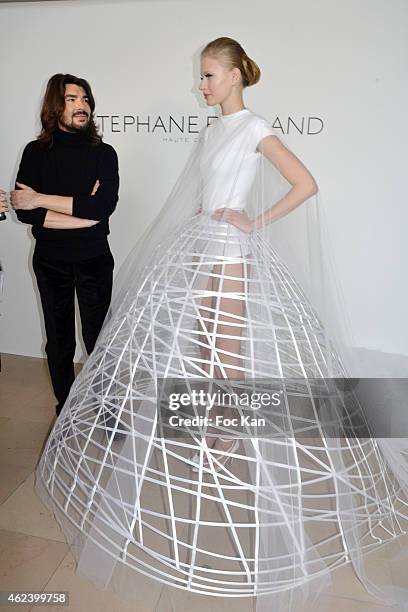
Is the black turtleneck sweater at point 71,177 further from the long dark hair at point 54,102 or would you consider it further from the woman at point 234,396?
the woman at point 234,396

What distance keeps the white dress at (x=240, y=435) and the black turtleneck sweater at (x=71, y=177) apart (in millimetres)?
322

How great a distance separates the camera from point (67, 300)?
2.00 meters

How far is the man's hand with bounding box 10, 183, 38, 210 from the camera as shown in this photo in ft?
5.82

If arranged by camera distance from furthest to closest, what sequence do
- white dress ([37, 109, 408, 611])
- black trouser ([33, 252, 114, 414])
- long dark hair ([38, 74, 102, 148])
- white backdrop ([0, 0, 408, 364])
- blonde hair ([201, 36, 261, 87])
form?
white backdrop ([0, 0, 408, 364]), black trouser ([33, 252, 114, 414]), long dark hair ([38, 74, 102, 148]), blonde hair ([201, 36, 261, 87]), white dress ([37, 109, 408, 611])

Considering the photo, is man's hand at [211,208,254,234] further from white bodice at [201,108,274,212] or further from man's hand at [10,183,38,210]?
man's hand at [10,183,38,210]

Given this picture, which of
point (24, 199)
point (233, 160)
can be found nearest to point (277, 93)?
point (233, 160)

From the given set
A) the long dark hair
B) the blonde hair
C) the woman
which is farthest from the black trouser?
the blonde hair

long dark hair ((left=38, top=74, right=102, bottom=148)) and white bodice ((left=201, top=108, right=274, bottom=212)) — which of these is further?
long dark hair ((left=38, top=74, right=102, bottom=148))

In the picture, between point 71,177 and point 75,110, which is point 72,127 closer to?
point 75,110

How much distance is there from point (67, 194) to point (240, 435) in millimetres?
1099

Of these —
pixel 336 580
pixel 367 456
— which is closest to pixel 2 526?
pixel 336 580

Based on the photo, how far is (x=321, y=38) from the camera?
2199 millimetres

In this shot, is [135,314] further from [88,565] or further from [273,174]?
[88,565]

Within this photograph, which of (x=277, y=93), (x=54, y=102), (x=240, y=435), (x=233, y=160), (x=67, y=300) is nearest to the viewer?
(x=240, y=435)
